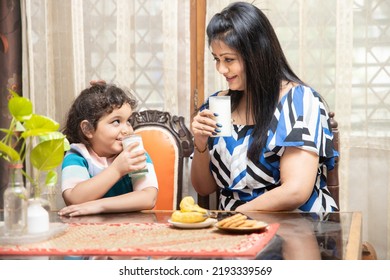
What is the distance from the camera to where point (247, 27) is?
6.58 feet

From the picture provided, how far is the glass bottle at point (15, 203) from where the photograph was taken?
134 cm

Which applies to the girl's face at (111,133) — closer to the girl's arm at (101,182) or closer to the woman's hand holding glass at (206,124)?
the girl's arm at (101,182)

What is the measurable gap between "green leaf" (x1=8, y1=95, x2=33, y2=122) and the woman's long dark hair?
34.4 inches

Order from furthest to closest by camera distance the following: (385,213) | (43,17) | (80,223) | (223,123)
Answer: (43,17), (385,213), (223,123), (80,223)

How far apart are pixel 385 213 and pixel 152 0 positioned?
1416 mm

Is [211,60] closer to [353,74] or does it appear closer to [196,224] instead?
[353,74]

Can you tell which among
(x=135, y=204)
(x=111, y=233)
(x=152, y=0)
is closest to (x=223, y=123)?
(x=135, y=204)

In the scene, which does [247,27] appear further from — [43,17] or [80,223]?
[43,17]

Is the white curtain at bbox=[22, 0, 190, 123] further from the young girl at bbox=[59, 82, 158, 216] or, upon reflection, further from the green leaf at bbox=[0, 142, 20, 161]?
the green leaf at bbox=[0, 142, 20, 161]

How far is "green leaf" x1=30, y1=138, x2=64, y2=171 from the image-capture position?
1.36 metres

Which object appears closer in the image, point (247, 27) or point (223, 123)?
point (223, 123)

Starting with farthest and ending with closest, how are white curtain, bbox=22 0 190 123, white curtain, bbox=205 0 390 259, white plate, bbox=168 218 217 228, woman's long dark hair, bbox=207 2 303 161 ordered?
1. white curtain, bbox=22 0 190 123
2. white curtain, bbox=205 0 390 259
3. woman's long dark hair, bbox=207 2 303 161
4. white plate, bbox=168 218 217 228

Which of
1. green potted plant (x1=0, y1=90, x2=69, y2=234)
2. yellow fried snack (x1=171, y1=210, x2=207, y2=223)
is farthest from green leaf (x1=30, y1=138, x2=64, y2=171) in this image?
yellow fried snack (x1=171, y1=210, x2=207, y2=223)

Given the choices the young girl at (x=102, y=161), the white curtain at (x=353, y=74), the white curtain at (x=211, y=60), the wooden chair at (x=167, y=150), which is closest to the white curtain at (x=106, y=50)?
the white curtain at (x=211, y=60)
